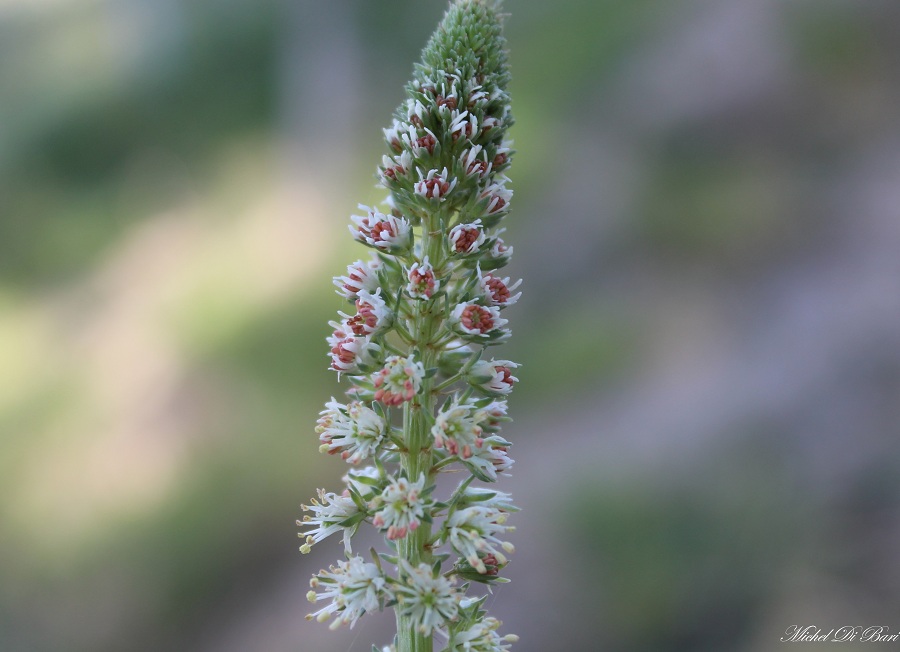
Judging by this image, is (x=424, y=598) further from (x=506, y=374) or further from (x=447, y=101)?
(x=447, y=101)

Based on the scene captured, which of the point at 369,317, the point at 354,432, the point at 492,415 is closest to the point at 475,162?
the point at 369,317

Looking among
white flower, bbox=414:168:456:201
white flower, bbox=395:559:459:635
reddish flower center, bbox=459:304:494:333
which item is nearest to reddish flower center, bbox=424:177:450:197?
white flower, bbox=414:168:456:201

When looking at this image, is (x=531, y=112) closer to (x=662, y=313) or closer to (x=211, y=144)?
(x=662, y=313)

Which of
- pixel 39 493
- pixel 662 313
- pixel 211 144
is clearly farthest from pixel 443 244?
pixel 211 144

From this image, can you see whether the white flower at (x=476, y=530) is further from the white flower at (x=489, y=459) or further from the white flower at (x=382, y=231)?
the white flower at (x=382, y=231)

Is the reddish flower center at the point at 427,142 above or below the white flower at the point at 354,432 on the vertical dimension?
above

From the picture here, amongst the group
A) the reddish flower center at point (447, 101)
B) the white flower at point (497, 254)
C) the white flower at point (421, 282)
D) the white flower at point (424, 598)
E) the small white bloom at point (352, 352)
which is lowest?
the white flower at point (424, 598)

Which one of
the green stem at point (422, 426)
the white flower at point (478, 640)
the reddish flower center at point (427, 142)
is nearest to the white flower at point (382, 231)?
the green stem at point (422, 426)
